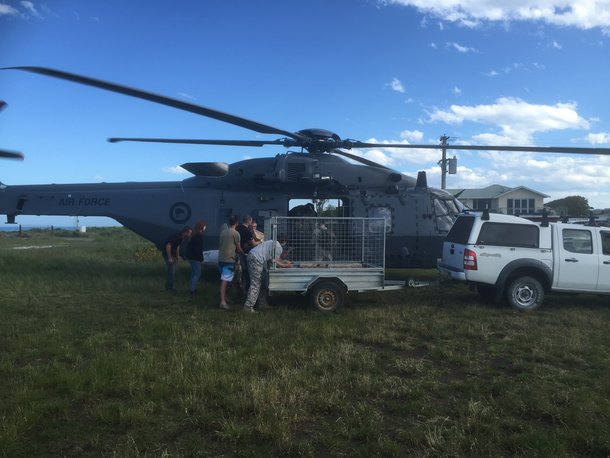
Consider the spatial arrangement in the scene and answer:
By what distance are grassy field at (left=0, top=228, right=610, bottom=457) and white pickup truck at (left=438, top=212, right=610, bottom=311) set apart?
2.28 ft

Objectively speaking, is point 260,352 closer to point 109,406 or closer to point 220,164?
point 109,406

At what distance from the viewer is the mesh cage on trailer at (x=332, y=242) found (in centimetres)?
964

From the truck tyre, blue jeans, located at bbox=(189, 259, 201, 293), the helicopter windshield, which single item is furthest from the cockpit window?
blue jeans, located at bbox=(189, 259, 201, 293)

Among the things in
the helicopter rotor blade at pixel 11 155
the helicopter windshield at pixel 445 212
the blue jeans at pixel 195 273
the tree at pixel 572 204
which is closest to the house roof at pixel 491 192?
the tree at pixel 572 204

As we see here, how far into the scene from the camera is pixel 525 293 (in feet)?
31.3

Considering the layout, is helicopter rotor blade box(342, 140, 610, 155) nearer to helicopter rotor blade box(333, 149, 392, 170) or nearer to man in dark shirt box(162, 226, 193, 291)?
helicopter rotor blade box(333, 149, 392, 170)

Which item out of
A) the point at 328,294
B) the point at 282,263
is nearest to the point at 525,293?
the point at 328,294

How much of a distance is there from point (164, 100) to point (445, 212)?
7359 millimetres

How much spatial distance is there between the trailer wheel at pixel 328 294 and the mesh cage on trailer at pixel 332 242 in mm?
735

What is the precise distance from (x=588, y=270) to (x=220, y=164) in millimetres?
8274

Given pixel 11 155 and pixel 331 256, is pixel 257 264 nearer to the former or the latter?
pixel 331 256

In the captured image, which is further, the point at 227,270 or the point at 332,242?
the point at 332,242

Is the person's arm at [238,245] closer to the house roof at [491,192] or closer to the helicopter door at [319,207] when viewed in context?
Answer: the helicopter door at [319,207]

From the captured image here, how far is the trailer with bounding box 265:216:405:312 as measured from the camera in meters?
8.81
